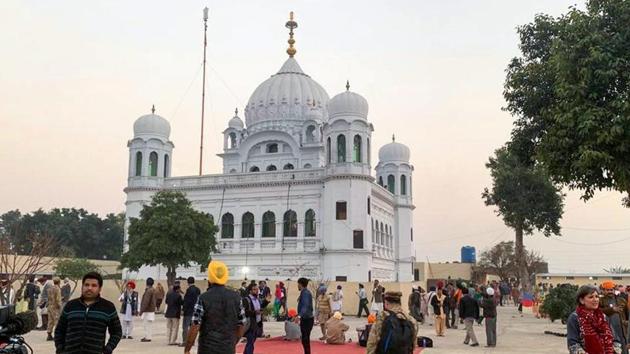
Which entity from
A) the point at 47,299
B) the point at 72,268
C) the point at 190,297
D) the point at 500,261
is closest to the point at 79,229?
the point at 72,268

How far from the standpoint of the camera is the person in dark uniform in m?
6.95

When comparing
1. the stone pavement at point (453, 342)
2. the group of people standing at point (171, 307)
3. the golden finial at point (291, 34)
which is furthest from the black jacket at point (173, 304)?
the golden finial at point (291, 34)

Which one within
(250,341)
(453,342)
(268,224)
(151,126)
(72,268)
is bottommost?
(453,342)

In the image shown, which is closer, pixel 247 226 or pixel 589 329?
pixel 589 329

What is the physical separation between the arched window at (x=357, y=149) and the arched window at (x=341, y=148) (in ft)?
2.28

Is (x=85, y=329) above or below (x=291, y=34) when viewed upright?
below

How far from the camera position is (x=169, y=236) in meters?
34.2

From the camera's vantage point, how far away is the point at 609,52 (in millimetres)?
15711

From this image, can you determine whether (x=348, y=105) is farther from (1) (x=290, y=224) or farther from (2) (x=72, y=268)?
(2) (x=72, y=268)

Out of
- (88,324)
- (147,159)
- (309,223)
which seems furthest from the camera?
(147,159)

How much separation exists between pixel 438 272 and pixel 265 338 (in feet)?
173

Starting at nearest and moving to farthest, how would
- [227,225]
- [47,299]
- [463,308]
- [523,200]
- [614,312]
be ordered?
1. [614,312]
2. [463,308]
3. [47,299]
4. [523,200]
5. [227,225]

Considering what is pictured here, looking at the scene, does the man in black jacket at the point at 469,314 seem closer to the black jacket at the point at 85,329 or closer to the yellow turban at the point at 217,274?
the yellow turban at the point at 217,274

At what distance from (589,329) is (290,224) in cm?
3690
